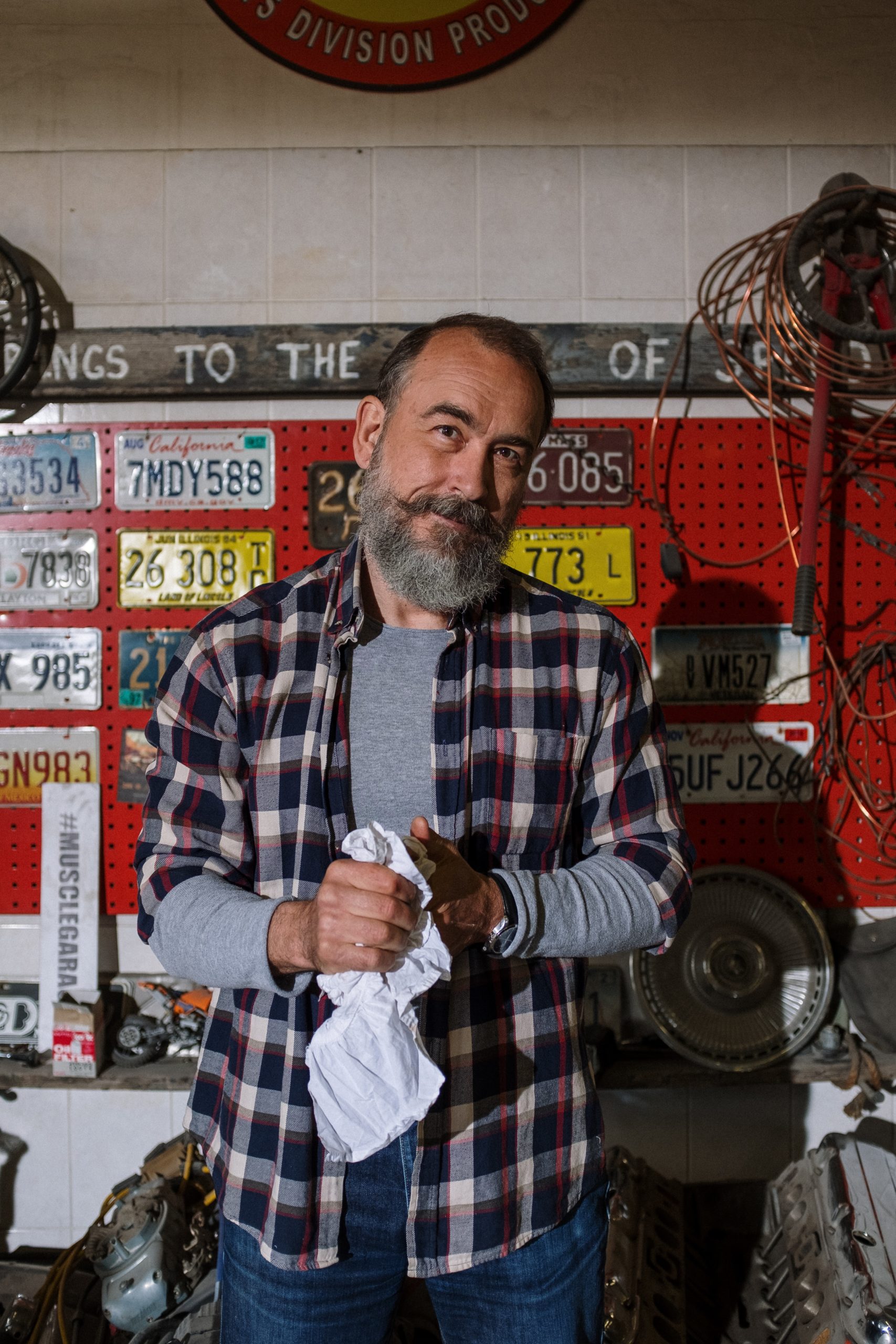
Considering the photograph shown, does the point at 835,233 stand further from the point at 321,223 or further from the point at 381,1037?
the point at 381,1037

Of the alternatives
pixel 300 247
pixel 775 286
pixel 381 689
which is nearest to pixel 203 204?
pixel 300 247

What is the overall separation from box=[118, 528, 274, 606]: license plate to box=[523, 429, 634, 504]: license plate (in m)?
0.71

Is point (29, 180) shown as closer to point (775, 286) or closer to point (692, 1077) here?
point (775, 286)

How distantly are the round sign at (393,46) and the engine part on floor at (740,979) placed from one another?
210cm

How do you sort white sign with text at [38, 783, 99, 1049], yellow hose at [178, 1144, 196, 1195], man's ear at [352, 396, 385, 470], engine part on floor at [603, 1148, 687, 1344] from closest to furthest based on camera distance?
man's ear at [352, 396, 385, 470], engine part on floor at [603, 1148, 687, 1344], yellow hose at [178, 1144, 196, 1195], white sign with text at [38, 783, 99, 1049]

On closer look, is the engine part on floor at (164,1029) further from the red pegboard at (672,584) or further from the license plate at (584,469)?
the license plate at (584,469)

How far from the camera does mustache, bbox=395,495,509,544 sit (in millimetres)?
1170

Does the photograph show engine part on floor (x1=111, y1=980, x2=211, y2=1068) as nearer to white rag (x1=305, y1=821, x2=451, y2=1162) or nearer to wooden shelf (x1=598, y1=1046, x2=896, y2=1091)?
wooden shelf (x1=598, y1=1046, x2=896, y2=1091)

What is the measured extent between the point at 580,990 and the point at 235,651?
706mm

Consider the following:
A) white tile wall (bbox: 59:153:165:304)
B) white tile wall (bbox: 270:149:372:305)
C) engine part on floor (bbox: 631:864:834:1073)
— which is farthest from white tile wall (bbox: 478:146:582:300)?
engine part on floor (bbox: 631:864:834:1073)

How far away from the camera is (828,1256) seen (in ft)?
5.27

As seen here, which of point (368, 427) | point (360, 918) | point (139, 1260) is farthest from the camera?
point (139, 1260)

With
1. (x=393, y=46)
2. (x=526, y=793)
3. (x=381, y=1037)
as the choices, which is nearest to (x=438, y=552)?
(x=526, y=793)

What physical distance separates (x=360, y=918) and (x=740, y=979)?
4.66 feet
